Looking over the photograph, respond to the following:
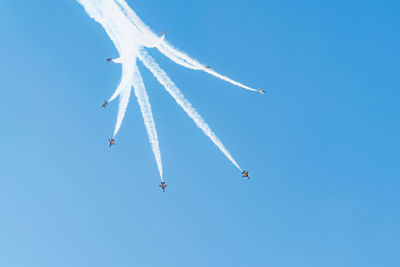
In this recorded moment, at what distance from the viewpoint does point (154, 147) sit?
33.8 m

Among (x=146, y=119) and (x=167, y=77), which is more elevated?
(x=167, y=77)

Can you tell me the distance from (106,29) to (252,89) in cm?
1462

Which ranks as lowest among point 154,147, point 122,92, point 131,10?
point 154,147

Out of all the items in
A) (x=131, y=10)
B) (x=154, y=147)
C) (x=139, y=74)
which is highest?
(x=131, y=10)

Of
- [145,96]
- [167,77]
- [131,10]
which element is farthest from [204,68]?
[131,10]

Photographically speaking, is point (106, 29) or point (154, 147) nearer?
point (106, 29)

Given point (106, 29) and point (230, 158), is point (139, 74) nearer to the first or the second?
point (106, 29)

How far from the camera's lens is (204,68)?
33156mm

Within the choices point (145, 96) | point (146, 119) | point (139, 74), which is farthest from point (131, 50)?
point (146, 119)

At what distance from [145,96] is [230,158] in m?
10.2

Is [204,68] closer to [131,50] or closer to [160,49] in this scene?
[160,49]

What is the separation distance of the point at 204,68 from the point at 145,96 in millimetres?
6334

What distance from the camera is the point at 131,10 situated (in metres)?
30.6

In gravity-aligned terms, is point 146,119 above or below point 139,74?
below
